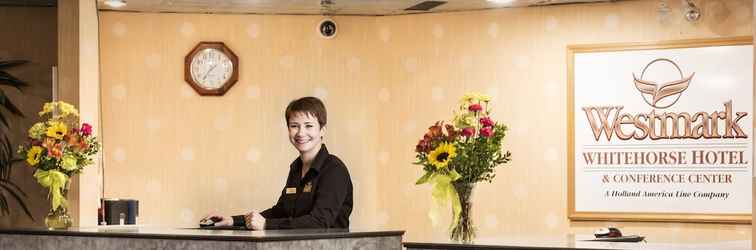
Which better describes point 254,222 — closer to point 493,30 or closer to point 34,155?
point 34,155

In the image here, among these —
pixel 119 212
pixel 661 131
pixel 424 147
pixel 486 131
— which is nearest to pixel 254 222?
pixel 424 147

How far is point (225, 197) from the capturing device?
7980mm

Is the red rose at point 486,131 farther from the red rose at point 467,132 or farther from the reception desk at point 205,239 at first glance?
the reception desk at point 205,239

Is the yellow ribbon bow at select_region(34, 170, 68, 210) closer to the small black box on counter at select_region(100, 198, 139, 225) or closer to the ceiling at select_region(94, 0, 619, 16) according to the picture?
the small black box on counter at select_region(100, 198, 139, 225)

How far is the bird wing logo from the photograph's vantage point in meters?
7.28

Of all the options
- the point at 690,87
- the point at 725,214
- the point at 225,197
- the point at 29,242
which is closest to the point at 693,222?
the point at 725,214

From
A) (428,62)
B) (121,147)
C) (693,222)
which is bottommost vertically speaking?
(693,222)

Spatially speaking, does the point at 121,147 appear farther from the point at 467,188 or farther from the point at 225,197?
the point at 467,188

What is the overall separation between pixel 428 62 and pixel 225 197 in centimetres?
175

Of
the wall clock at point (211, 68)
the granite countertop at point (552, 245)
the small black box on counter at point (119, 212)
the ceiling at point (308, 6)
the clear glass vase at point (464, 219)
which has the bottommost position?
the small black box on counter at point (119, 212)

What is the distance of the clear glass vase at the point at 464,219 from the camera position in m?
4.20

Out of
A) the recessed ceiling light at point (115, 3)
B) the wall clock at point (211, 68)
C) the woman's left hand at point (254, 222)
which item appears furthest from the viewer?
the wall clock at point (211, 68)

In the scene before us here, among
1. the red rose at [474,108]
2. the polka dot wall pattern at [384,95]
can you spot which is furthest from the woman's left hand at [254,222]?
the polka dot wall pattern at [384,95]

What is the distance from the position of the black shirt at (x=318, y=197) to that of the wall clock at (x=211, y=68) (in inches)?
113
